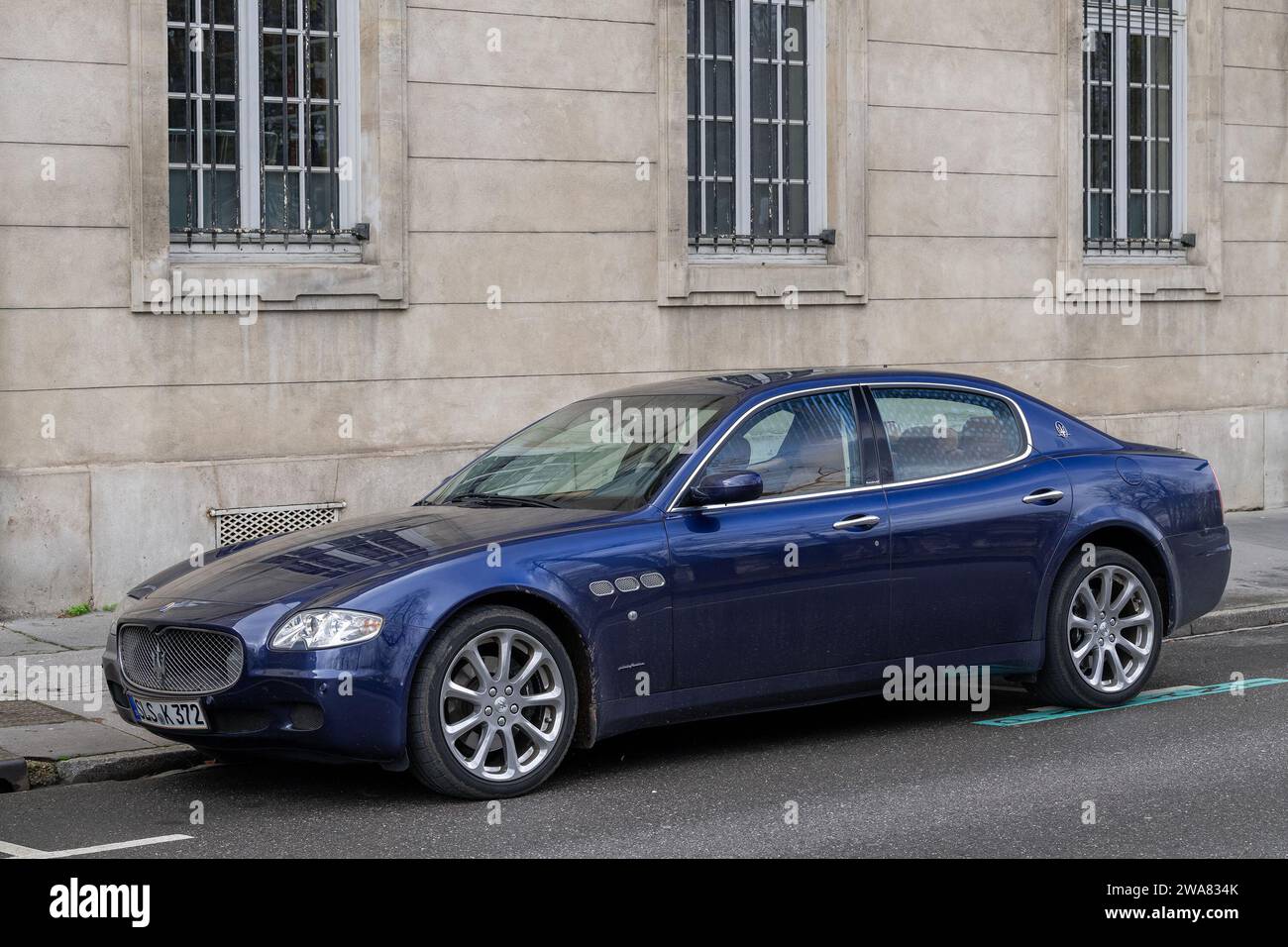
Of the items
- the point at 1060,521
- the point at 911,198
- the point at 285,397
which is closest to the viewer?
the point at 1060,521

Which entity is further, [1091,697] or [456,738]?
[1091,697]

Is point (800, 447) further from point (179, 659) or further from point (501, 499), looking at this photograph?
point (179, 659)

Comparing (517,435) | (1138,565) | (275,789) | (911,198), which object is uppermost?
(911,198)

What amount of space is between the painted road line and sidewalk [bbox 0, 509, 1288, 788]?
120cm

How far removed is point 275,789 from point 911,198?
30.9 feet

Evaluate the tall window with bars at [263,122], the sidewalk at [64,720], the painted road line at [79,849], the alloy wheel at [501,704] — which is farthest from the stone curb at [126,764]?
the tall window with bars at [263,122]

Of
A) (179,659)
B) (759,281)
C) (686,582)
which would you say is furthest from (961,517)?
(759,281)

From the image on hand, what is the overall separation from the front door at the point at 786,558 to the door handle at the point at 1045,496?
0.80 metres

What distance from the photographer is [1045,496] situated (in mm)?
7922

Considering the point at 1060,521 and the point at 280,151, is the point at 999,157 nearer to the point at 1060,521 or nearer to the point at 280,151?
the point at 280,151

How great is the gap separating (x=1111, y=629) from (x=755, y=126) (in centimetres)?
735

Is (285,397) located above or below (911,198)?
below

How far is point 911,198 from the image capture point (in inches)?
587
